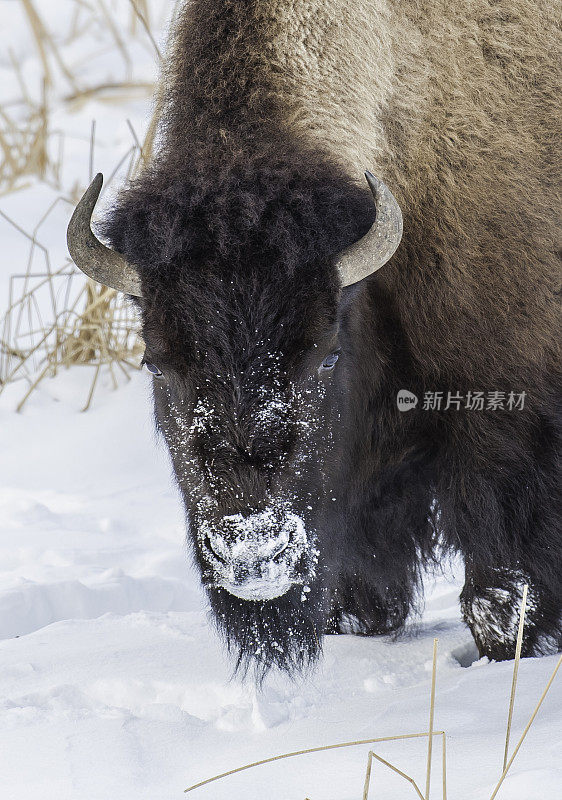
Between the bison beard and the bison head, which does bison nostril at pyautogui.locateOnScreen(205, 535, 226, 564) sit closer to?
the bison head

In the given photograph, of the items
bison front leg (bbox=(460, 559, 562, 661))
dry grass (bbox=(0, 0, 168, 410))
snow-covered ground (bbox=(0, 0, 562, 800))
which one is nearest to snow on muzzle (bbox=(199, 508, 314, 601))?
snow-covered ground (bbox=(0, 0, 562, 800))

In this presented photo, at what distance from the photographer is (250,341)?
2.36 m

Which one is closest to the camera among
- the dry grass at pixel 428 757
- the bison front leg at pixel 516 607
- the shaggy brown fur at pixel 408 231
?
the dry grass at pixel 428 757

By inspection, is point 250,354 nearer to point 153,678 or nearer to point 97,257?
point 97,257

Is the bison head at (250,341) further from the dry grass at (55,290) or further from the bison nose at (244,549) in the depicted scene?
the dry grass at (55,290)

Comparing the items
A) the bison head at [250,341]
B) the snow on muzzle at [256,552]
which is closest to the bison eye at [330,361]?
the bison head at [250,341]

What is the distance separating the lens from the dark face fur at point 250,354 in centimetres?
233

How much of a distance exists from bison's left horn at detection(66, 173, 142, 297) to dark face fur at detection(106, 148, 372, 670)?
57 mm

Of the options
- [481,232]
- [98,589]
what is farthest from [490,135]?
[98,589]

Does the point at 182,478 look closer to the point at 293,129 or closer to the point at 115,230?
the point at 115,230

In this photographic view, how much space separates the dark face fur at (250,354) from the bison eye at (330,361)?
3cm

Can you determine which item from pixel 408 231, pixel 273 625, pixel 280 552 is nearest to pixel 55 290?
pixel 408 231

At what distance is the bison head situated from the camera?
234 centimetres

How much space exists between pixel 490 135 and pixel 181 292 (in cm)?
119
